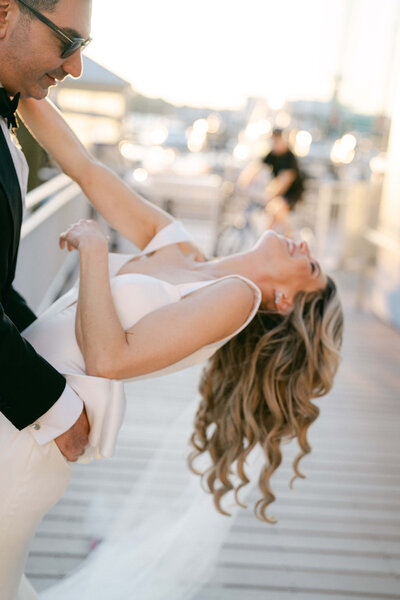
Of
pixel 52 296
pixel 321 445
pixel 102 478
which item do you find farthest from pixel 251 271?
pixel 52 296

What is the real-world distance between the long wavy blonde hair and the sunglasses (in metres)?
1.37

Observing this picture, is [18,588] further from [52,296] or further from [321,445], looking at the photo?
[52,296]

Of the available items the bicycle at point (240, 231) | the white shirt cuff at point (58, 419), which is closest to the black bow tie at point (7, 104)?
the white shirt cuff at point (58, 419)

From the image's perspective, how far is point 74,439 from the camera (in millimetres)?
1743

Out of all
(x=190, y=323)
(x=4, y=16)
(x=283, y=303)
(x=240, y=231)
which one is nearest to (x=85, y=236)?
(x=190, y=323)

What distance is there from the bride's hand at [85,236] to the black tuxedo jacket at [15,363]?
277mm

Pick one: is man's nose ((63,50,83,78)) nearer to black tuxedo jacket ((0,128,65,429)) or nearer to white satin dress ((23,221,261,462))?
black tuxedo jacket ((0,128,65,429))

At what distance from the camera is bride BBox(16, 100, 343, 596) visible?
6.05 feet

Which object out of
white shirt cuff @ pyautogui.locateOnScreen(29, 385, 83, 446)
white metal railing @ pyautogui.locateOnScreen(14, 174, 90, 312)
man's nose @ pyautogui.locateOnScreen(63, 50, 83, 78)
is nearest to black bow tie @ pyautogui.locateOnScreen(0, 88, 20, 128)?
man's nose @ pyautogui.locateOnScreen(63, 50, 83, 78)

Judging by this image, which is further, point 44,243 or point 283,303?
point 44,243

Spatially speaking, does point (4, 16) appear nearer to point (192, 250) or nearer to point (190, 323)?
point (190, 323)

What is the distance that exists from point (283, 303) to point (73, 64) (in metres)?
1.30

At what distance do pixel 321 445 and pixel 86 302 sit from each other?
8.86 ft

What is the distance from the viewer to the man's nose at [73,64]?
61.9 inches
